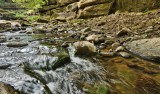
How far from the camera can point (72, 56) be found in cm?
659

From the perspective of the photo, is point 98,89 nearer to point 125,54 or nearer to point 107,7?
point 125,54

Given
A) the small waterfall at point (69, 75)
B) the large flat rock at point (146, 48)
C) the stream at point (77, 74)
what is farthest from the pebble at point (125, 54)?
the small waterfall at point (69, 75)

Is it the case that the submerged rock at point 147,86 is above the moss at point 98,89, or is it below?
below

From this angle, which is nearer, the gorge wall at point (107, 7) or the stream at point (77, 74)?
the stream at point (77, 74)

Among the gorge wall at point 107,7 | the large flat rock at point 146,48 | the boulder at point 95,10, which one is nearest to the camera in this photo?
the large flat rock at point 146,48

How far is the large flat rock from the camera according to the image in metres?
6.25

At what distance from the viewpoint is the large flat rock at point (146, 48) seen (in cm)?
625

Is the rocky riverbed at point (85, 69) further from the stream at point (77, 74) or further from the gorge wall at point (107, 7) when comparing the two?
the gorge wall at point (107, 7)

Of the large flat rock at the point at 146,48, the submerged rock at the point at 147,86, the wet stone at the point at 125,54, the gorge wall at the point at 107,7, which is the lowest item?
the submerged rock at the point at 147,86

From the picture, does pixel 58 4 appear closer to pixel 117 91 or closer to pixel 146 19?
pixel 146 19

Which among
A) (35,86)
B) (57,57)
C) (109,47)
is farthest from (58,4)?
(35,86)

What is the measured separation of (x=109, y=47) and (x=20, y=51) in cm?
314

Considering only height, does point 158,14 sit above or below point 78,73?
above

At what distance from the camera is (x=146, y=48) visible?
22.3ft
